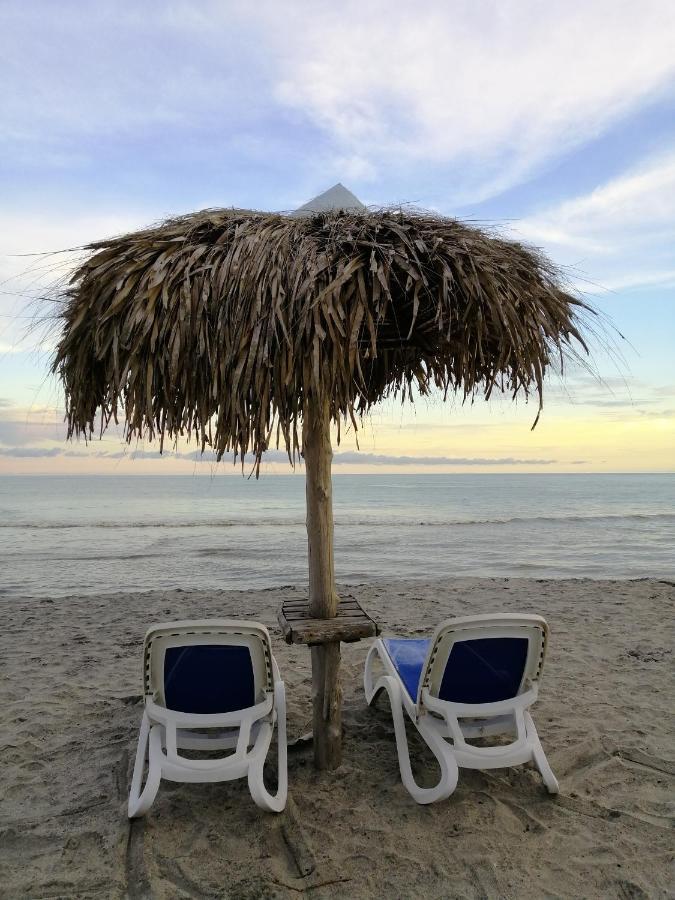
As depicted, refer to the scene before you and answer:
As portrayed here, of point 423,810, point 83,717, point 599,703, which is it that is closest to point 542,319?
point 423,810

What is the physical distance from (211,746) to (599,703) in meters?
2.88

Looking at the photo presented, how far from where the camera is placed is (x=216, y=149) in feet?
19.1

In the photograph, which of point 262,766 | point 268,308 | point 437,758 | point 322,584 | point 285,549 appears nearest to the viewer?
point 268,308

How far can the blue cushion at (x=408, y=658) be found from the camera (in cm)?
311

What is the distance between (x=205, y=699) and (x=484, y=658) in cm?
126

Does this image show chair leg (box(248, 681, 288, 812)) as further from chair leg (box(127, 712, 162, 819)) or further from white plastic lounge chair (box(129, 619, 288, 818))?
chair leg (box(127, 712, 162, 819))

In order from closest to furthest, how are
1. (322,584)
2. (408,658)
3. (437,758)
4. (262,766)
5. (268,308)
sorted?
1. (268,308)
2. (262,766)
3. (437,758)
4. (322,584)
5. (408,658)

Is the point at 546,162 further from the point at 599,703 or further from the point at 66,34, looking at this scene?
the point at 599,703

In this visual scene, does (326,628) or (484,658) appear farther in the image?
(326,628)

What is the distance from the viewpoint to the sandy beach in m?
2.20

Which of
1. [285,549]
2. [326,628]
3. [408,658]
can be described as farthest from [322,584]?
[285,549]

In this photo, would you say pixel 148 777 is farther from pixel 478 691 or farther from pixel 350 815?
pixel 478 691

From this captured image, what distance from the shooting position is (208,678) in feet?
8.20

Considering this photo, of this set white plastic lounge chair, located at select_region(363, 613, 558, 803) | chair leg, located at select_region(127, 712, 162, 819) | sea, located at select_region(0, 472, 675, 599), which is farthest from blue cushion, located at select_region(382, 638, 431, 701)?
sea, located at select_region(0, 472, 675, 599)
